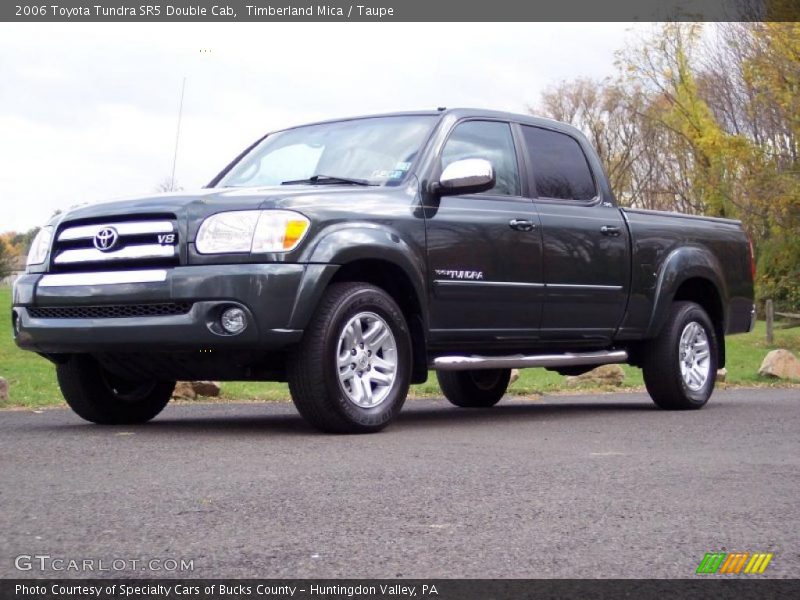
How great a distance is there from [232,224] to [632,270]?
3.65m

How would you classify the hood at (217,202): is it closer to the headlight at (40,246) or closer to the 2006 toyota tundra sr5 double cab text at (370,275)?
the 2006 toyota tundra sr5 double cab text at (370,275)

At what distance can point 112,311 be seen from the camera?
6.95 metres

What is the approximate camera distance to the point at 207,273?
6711 mm

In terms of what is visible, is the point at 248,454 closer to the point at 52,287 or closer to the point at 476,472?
the point at 476,472

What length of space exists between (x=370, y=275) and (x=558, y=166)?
229cm

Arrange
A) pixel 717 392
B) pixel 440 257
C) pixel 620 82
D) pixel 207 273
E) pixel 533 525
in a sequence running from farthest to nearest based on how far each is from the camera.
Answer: pixel 620 82 → pixel 717 392 → pixel 440 257 → pixel 207 273 → pixel 533 525

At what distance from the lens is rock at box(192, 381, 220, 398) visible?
1130 cm

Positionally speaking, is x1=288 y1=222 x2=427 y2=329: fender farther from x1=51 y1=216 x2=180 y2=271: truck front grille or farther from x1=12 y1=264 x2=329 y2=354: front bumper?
x1=51 y1=216 x2=180 y2=271: truck front grille

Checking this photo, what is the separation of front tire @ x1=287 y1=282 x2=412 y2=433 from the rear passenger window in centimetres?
209

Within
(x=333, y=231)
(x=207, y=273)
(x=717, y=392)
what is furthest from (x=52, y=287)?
(x=717, y=392)

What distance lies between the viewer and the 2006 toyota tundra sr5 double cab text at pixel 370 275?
6.77m

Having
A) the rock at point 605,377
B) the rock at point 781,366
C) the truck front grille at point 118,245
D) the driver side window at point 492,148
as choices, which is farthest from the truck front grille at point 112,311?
the rock at point 781,366

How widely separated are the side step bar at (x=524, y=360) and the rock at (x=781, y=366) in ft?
24.2

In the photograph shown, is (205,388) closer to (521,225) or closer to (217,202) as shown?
(521,225)
